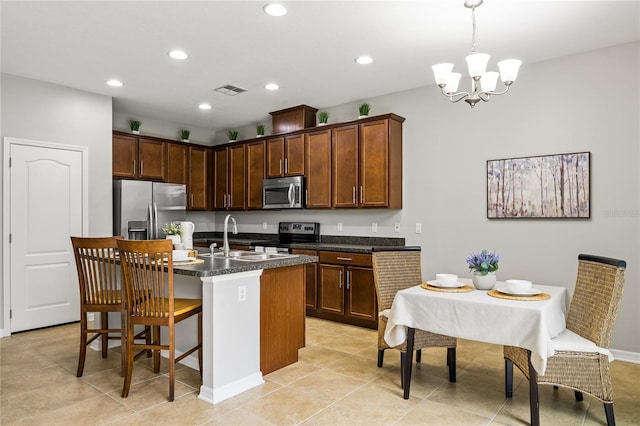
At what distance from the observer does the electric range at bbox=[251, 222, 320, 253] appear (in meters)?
5.68

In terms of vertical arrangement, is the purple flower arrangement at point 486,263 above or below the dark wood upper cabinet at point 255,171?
below

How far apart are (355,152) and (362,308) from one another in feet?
6.00

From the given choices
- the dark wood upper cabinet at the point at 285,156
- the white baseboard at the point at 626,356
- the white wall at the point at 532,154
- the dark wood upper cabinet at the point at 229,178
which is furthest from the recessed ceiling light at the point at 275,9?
the white baseboard at the point at 626,356

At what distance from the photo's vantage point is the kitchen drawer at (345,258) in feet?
14.9

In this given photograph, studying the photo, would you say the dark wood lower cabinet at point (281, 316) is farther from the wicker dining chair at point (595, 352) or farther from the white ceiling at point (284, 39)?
A: the white ceiling at point (284, 39)

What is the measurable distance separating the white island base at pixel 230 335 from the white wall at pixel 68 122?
116 inches

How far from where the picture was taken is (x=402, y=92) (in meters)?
4.85

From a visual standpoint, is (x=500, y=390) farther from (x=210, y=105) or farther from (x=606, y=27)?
(x=210, y=105)

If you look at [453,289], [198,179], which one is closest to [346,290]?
[453,289]

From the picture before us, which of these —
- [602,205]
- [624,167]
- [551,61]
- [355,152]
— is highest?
[551,61]

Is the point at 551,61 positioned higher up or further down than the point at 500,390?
higher up

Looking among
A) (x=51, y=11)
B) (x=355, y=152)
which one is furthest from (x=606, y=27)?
(x=51, y=11)

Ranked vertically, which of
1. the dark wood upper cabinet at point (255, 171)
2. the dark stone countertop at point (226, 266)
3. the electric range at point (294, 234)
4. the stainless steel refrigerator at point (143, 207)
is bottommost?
the dark stone countertop at point (226, 266)

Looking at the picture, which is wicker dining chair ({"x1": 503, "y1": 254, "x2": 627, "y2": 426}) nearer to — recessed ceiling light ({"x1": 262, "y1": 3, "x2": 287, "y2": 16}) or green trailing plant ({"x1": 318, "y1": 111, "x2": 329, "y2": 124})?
recessed ceiling light ({"x1": 262, "y1": 3, "x2": 287, "y2": 16})
